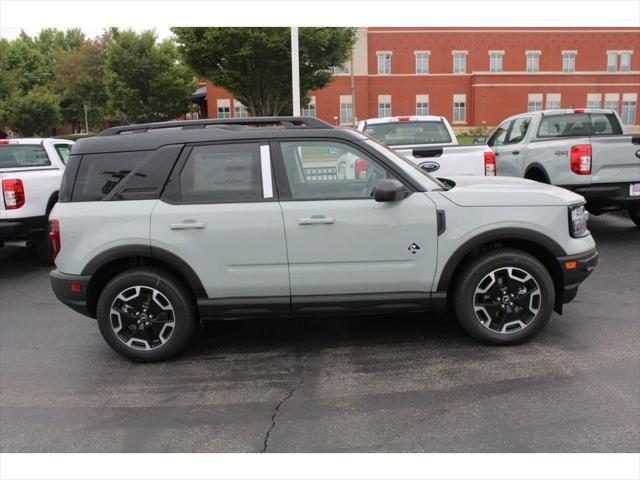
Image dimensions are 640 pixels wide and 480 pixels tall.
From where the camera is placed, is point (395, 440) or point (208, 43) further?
point (208, 43)

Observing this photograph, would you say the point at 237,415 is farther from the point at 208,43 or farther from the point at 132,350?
the point at 208,43

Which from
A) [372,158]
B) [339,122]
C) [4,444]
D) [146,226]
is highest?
[339,122]

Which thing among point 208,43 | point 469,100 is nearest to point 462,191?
point 208,43

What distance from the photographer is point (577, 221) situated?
4719 millimetres

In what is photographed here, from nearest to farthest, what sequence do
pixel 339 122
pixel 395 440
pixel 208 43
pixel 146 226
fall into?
pixel 395 440 → pixel 146 226 → pixel 208 43 → pixel 339 122

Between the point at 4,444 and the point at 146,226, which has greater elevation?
the point at 146,226

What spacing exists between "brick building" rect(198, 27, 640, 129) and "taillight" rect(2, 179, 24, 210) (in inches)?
1666

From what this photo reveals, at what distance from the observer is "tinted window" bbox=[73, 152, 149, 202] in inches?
180

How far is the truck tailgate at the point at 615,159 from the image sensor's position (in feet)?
27.0

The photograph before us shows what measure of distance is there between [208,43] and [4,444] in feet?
78.8

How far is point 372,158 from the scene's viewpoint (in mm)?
4605

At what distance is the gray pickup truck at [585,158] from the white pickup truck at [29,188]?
23.5 ft

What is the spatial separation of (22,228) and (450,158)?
5797mm

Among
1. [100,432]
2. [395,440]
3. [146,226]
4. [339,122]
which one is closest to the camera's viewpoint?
[395,440]
